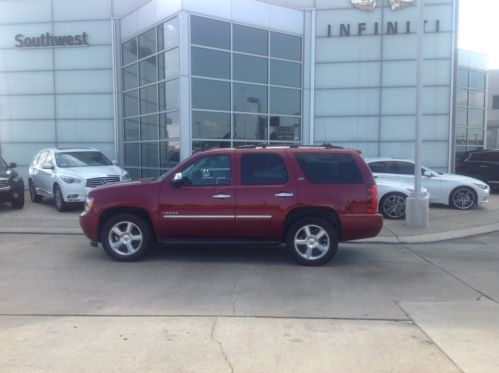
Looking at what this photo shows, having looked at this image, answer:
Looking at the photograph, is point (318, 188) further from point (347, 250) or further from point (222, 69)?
point (222, 69)

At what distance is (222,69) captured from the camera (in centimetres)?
1670

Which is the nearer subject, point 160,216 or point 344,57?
point 160,216

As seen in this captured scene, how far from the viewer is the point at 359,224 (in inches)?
290

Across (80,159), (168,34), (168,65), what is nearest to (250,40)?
(168,34)

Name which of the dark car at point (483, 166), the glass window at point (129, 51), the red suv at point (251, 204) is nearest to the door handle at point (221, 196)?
the red suv at point (251, 204)

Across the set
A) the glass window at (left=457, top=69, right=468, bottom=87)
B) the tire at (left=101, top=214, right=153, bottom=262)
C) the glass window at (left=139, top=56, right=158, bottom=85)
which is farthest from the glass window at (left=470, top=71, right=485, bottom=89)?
the tire at (left=101, top=214, right=153, bottom=262)

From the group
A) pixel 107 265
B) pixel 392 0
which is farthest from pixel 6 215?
pixel 392 0

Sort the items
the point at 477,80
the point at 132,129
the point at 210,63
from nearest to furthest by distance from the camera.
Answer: the point at 210,63 → the point at 132,129 → the point at 477,80

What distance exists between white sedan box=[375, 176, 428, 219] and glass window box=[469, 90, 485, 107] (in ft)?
47.6

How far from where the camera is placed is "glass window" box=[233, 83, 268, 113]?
56.1 feet

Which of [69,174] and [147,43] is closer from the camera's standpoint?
[69,174]

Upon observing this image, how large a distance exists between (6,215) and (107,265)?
619 centimetres

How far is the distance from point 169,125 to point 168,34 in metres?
3.06

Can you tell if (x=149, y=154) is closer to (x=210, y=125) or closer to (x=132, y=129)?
(x=132, y=129)
